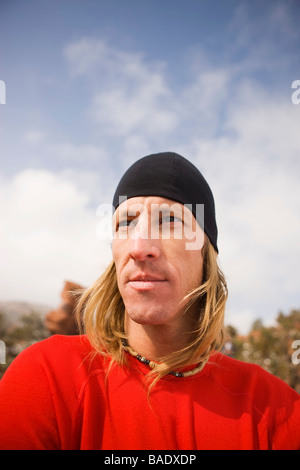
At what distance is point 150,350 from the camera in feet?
6.68

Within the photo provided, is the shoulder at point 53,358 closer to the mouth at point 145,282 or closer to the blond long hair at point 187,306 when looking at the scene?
the blond long hair at point 187,306

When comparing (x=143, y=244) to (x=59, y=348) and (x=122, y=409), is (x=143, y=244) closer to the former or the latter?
(x=59, y=348)

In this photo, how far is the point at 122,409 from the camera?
174 cm

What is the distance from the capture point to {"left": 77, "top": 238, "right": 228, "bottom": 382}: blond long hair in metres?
2.02

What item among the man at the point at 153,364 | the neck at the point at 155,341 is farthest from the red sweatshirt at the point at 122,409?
the neck at the point at 155,341

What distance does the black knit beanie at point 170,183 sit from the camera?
212 cm

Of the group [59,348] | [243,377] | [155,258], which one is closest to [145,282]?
[155,258]

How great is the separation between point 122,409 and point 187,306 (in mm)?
740

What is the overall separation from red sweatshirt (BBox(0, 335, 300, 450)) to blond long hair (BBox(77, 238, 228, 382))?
8cm

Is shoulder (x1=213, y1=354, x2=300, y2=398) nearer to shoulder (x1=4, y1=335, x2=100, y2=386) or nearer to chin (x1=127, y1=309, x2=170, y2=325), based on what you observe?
chin (x1=127, y1=309, x2=170, y2=325)

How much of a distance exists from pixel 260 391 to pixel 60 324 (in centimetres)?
781

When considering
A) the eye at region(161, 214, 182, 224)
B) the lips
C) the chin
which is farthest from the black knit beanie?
the chin

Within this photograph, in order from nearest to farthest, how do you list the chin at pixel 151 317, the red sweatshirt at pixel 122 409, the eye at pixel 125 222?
the red sweatshirt at pixel 122 409 → the chin at pixel 151 317 → the eye at pixel 125 222

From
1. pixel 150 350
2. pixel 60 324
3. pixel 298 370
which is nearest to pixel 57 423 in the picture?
pixel 150 350
